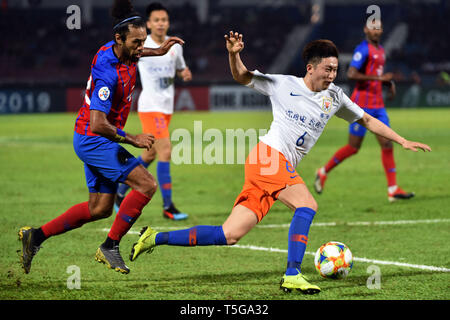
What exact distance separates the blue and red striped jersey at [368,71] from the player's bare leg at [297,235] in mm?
5085

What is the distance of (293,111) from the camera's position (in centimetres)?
601

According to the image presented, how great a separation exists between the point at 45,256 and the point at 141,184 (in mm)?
1496

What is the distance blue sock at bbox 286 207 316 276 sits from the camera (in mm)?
5578

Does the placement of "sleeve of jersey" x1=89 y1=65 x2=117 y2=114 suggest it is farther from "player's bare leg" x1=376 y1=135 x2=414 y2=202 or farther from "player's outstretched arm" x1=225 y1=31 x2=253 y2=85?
"player's bare leg" x1=376 y1=135 x2=414 y2=202

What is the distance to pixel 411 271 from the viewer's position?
6273mm

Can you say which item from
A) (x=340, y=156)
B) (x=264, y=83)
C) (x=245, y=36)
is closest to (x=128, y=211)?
(x=264, y=83)

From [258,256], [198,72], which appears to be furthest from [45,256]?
[198,72]

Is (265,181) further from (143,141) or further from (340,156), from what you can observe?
(340,156)

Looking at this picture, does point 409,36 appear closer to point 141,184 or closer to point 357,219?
point 357,219

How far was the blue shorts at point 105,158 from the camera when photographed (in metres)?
6.07

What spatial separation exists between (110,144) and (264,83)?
1.31 metres

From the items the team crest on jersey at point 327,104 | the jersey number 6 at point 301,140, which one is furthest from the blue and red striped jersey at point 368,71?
the jersey number 6 at point 301,140

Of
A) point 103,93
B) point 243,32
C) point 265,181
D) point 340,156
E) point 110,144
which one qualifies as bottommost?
point 340,156
